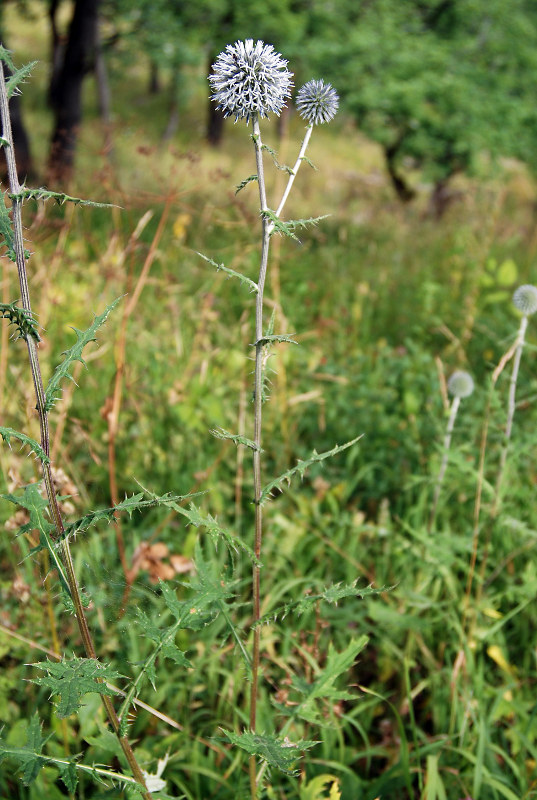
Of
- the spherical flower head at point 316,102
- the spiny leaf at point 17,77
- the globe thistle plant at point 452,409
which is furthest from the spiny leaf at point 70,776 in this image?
the globe thistle plant at point 452,409

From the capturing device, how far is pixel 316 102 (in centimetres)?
118

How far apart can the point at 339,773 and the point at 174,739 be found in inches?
18.0

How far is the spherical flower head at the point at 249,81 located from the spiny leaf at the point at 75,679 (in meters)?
0.90

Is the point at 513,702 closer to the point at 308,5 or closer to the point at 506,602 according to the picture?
the point at 506,602

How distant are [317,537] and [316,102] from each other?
171 centimetres

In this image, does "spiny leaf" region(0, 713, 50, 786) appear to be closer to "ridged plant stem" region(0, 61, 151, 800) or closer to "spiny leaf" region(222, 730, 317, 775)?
"ridged plant stem" region(0, 61, 151, 800)

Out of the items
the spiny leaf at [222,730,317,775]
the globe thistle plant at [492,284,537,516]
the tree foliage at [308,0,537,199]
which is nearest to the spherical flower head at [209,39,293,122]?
the spiny leaf at [222,730,317,775]

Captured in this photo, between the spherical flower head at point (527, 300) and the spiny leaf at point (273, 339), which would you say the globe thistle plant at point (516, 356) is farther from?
the spiny leaf at point (273, 339)

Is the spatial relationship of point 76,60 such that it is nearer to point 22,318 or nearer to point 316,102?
point 316,102

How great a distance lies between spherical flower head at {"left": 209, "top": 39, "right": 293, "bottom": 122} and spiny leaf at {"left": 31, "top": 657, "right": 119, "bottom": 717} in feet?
2.95

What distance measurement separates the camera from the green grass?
1.75 meters

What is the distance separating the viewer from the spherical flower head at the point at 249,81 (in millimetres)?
1037

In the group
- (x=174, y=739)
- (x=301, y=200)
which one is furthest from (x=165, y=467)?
(x=301, y=200)

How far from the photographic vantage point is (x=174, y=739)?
5.49ft
